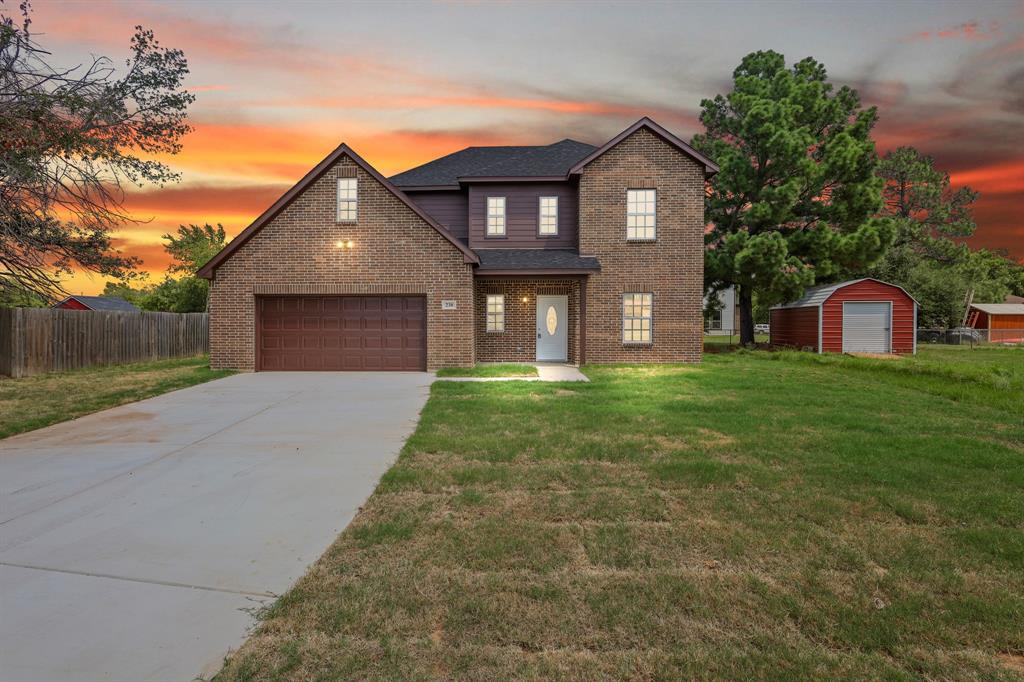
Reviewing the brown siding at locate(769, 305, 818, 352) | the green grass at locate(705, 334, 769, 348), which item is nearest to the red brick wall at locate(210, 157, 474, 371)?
the brown siding at locate(769, 305, 818, 352)

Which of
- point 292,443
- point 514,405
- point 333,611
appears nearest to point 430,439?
point 292,443

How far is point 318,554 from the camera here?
3.89 metres

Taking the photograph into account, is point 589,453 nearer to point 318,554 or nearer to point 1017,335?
point 318,554

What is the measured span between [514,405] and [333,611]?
670cm

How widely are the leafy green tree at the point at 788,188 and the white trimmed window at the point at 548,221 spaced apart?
30.5ft

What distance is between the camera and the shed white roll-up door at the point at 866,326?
2397cm

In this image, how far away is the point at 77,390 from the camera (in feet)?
40.4

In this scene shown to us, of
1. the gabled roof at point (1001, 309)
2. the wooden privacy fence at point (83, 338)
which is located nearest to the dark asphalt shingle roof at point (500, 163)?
the wooden privacy fence at point (83, 338)

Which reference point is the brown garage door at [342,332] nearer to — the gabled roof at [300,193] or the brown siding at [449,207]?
the gabled roof at [300,193]

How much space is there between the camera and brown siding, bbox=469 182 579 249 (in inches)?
702

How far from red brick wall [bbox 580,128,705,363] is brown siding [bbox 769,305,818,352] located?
10836mm

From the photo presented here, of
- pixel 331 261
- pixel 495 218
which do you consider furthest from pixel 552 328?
pixel 331 261

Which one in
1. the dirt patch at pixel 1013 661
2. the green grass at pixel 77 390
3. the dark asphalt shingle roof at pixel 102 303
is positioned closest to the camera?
the dirt patch at pixel 1013 661

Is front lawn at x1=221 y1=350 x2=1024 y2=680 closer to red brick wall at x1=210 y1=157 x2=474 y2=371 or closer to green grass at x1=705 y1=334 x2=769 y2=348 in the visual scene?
red brick wall at x1=210 y1=157 x2=474 y2=371
